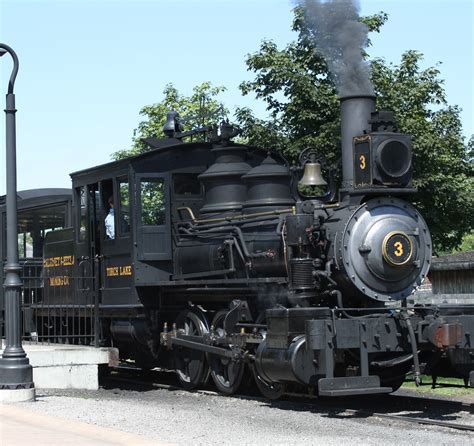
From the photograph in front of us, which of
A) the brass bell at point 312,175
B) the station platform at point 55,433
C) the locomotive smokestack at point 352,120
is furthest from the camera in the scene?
the brass bell at point 312,175

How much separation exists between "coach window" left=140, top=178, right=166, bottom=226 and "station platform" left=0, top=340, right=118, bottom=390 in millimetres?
2048

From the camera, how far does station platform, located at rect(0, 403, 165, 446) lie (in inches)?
318

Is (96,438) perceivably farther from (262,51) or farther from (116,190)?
(262,51)

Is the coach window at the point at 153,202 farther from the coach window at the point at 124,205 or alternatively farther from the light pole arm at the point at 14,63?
the light pole arm at the point at 14,63

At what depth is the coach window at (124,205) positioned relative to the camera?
14188 mm

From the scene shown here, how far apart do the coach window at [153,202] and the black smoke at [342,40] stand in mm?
3203

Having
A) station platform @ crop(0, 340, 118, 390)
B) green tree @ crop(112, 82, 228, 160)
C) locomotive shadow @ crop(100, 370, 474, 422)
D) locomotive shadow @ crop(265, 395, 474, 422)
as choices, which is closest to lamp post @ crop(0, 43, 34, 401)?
station platform @ crop(0, 340, 118, 390)

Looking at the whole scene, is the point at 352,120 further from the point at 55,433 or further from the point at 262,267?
the point at 55,433

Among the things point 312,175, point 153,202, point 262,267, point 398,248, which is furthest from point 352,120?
point 153,202

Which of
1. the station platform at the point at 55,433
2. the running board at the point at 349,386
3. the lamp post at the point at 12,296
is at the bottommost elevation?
the station platform at the point at 55,433

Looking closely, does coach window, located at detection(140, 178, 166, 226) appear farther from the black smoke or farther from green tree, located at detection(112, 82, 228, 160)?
green tree, located at detection(112, 82, 228, 160)

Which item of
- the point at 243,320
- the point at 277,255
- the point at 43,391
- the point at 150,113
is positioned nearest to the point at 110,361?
the point at 43,391

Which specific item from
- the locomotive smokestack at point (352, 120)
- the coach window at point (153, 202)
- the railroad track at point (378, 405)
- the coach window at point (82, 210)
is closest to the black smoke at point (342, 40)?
the locomotive smokestack at point (352, 120)

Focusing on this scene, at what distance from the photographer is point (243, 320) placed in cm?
1267
